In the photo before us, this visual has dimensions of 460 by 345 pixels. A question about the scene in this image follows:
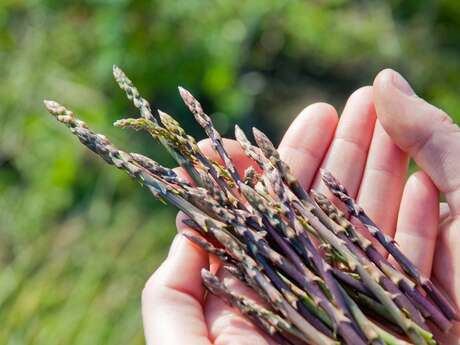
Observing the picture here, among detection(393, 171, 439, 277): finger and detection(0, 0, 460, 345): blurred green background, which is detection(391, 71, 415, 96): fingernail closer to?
detection(393, 171, 439, 277): finger

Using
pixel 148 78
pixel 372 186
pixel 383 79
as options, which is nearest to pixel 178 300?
pixel 372 186

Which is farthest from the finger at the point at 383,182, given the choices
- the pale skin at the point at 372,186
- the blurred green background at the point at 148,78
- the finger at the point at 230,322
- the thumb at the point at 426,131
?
the blurred green background at the point at 148,78

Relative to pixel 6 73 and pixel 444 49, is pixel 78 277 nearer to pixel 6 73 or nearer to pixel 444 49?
pixel 6 73

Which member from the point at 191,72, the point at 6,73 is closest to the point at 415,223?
the point at 191,72

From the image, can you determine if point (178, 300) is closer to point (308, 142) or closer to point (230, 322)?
point (230, 322)

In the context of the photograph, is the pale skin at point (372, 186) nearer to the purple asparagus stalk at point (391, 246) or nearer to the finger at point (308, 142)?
the finger at point (308, 142)

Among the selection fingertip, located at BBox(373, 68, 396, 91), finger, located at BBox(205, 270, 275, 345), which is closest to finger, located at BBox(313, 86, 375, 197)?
fingertip, located at BBox(373, 68, 396, 91)

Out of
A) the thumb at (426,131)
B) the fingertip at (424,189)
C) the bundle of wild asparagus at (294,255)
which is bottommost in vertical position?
the bundle of wild asparagus at (294,255)
